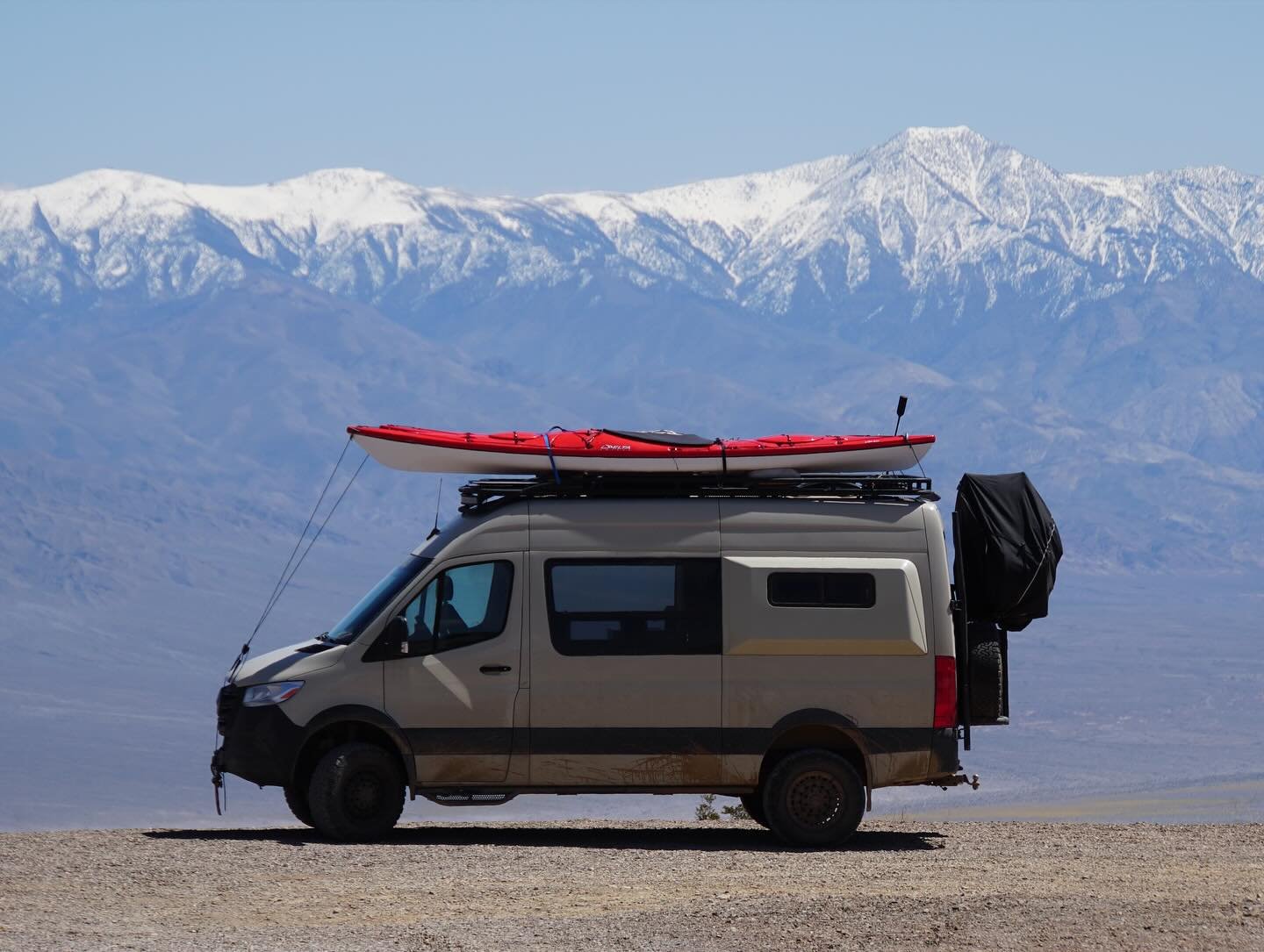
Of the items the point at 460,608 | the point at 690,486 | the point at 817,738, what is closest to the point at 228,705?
the point at 460,608

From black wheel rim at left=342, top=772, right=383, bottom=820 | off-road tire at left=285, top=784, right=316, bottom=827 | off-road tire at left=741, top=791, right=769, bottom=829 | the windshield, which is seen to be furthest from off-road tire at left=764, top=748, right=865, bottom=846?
off-road tire at left=285, top=784, right=316, bottom=827

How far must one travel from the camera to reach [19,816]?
363ft

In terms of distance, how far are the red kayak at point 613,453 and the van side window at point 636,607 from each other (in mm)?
690

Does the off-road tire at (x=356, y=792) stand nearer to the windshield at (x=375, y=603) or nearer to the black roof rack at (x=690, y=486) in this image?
the windshield at (x=375, y=603)

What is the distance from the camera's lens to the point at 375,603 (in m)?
14.3

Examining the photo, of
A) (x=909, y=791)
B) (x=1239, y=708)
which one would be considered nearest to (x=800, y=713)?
(x=909, y=791)

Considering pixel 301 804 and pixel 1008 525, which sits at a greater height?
pixel 1008 525

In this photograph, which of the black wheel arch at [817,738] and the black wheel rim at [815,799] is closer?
the black wheel arch at [817,738]

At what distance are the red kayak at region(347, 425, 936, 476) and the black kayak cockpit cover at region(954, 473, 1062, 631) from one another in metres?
0.59

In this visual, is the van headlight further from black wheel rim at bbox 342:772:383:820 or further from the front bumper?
black wheel rim at bbox 342:772:383:820

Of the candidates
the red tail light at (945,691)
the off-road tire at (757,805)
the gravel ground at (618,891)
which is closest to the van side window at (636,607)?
the off-road tire at (757,805)

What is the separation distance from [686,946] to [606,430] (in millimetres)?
5564

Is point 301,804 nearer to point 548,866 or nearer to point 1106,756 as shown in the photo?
point 548,866

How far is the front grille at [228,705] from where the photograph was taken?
14.1m
